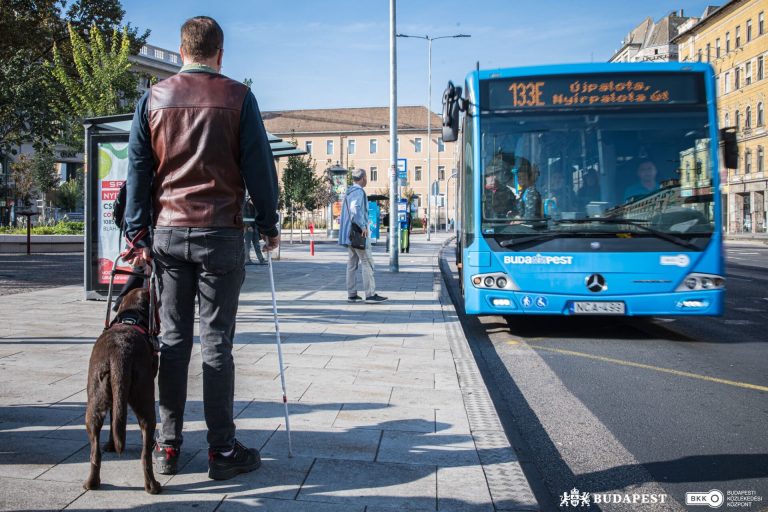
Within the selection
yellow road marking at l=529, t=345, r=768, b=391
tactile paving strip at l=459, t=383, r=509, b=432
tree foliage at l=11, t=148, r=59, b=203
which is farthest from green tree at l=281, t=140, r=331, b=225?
tactile paving strip at l=459, t=383, r=509, b=432

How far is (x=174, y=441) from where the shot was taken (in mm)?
3682

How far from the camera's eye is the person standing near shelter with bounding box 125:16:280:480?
3.58m

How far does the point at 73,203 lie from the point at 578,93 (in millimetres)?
62806

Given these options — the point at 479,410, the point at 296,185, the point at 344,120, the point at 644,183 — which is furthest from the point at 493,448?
the point at 344,120

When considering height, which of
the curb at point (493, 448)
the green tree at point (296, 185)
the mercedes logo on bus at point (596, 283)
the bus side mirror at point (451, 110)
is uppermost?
the green tree at point (296, 185)

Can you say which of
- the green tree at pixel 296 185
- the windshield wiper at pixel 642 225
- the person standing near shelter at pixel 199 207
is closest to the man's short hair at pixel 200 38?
the person standing near shelter at pixel 199 207

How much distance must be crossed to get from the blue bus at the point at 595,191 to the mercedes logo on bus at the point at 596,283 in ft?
0.04

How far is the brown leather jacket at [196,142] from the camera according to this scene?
3.58 metres

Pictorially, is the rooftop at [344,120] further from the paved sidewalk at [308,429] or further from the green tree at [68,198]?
the paved sidewalk at [308,429]

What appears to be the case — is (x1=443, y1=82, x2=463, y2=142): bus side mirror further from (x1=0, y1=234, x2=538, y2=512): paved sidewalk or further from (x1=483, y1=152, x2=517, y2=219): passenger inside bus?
(x1=0, y1=234, x2=538, y2=512): paved sidewalk

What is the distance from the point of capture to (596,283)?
28.2 feet

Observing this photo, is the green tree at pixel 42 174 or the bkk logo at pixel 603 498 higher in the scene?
the green tree at pixel 42 174

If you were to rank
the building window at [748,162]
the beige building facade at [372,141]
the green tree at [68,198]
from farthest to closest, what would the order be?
1. the beige building facade at [372,141]
2. the green tree at [68,198]
3. the building window at [748,162]

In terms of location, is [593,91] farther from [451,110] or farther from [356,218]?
[356,218]
